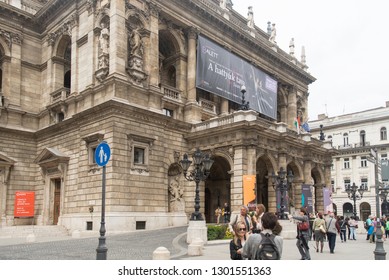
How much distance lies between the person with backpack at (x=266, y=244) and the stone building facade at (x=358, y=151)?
203 feet

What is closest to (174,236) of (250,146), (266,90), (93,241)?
(93,241)

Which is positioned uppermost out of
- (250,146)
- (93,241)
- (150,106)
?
(150,106)

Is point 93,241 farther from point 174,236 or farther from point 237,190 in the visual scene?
point 237,190

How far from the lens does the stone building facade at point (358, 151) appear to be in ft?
213

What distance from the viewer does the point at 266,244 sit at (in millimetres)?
6465

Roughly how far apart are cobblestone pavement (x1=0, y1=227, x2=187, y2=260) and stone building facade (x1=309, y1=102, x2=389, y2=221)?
5011cm

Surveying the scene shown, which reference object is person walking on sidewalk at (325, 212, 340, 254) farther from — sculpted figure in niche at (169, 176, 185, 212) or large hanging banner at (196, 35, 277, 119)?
large hanging banner at (196, 35, 277, 119)

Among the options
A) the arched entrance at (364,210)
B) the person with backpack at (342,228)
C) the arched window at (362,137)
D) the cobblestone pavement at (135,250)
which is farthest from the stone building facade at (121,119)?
the arched entrance at (364,210)

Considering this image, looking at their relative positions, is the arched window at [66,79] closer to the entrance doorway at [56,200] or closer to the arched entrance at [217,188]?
the entrance doorway at [56,200]

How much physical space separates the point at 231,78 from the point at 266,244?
102ft

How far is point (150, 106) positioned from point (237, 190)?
28.0 feet

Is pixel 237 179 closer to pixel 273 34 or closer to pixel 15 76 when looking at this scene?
pixel 15 76

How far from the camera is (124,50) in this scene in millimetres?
29031
